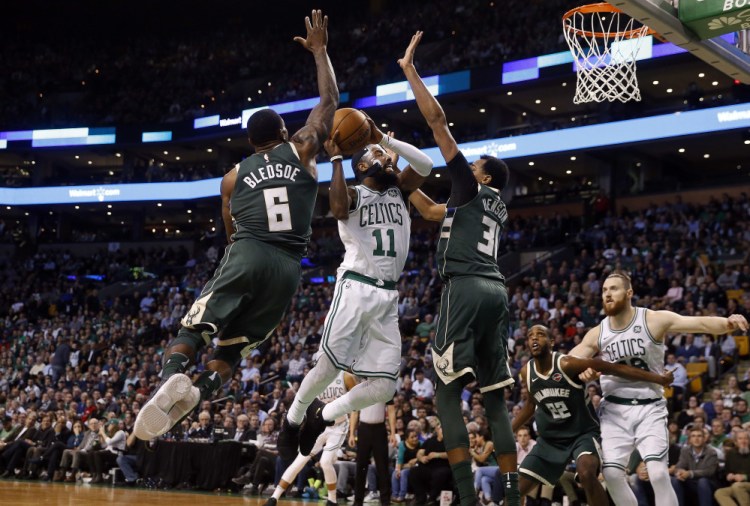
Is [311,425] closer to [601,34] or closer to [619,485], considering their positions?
[619,485]

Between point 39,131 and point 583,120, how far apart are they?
26348 millimetres

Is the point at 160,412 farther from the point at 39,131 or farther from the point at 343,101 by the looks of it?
the point at 39,131

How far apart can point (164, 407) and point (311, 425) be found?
1.92 m

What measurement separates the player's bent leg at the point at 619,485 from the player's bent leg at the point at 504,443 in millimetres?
1273

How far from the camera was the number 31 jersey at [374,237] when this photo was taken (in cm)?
667

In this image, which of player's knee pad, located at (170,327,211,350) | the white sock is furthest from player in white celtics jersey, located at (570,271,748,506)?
player's knee pad, located at (170,327,211,350)

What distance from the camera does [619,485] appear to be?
6.80m

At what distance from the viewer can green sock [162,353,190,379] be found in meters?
5.28

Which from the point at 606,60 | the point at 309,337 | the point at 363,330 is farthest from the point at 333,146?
the point at 309,337

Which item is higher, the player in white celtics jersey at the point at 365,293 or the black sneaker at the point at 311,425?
the player in white celtics jersey at the point at 365,293

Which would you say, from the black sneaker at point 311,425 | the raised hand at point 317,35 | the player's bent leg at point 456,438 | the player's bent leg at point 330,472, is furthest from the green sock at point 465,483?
the player's bent leg at point 330,472

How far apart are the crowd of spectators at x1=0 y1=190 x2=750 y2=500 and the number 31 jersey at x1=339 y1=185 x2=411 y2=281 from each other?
578cm

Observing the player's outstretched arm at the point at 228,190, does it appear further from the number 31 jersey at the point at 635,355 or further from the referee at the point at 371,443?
the referee at the point at 371,443

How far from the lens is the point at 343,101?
34531 millimetres
